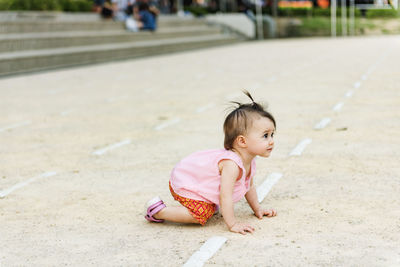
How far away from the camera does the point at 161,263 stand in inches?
124

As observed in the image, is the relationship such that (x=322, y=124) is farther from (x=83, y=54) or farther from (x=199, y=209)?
(x=83, y=54)

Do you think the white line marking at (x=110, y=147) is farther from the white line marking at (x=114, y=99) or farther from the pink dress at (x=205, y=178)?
the white line marking at (x=114, y=99)

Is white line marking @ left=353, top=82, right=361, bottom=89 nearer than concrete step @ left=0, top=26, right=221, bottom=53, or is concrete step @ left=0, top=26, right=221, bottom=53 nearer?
white line marking @ left=353, top=82, right=361, bottom=89

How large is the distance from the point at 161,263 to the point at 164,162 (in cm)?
240

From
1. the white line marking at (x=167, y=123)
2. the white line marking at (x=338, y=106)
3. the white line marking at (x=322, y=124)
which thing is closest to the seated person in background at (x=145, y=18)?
the white line marking at (x=338, y=106)

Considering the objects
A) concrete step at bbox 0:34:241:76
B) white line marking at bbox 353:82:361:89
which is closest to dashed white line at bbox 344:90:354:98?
white line marking at bbox 353:82:361:89

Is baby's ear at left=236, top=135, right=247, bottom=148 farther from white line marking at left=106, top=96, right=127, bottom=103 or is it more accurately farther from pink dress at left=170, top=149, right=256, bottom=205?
white line marking at left=106, top=96, right=127, bottom=103

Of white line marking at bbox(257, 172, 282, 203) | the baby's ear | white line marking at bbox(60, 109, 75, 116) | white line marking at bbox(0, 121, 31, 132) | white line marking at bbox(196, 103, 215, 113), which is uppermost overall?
the baby's ear

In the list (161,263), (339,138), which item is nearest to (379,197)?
(161,263)

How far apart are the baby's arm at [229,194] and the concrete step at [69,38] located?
42.5 ft

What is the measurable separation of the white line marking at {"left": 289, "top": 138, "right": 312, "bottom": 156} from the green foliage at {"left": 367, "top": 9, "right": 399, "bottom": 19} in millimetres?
42395

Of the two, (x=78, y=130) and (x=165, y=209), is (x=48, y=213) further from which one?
(x=78, y=130)

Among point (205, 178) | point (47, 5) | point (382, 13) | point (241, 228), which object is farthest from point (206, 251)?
point (382, 13)

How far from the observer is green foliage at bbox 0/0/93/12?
63.3 ft
